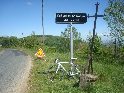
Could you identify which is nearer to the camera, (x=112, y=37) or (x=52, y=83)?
(x=52, y=83)

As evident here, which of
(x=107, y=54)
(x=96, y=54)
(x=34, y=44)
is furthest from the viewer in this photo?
(x=34, y=44)

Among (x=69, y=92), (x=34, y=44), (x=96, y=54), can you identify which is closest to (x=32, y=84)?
(x=69, y=92)

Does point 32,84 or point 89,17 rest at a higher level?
point 89,17

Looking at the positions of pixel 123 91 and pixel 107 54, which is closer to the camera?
pixel 123 91

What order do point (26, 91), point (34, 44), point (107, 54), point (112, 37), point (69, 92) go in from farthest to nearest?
point (34, 44)
point (107, 54)
point (112, 37)
point (26, 91)
point (69, 92)

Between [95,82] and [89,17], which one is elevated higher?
[89,17]

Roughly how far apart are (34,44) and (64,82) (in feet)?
181

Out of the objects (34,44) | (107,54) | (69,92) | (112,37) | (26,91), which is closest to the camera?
(69,92)

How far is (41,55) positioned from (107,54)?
8.19 meters

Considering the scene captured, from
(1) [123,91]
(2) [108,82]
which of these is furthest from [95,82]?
(1) [123,91]

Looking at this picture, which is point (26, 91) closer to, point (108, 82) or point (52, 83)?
point (52, 83)

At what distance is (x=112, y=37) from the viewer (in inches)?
1161

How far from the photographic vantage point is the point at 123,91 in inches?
481

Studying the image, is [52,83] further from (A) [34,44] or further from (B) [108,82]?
(A) [34,44]
